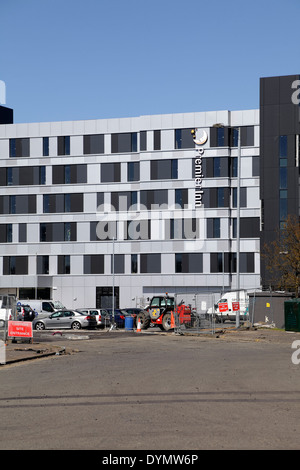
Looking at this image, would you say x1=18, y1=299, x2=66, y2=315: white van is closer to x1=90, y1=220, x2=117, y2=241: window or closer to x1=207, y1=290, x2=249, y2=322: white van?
x1=207, y1=290, x2=249, y2=322: white van

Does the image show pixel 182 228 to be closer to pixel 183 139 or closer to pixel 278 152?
pixel 183 139

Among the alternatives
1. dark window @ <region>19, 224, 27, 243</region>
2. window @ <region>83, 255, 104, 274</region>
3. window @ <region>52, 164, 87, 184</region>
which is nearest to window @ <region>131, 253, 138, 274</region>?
window @ <region>83, 255, 104, 274</region>

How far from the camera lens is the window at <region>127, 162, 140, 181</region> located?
79750mm

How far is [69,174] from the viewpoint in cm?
8106

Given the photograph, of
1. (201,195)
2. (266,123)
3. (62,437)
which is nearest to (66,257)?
(201,195)

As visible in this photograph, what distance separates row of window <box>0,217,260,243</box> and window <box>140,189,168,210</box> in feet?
5.85

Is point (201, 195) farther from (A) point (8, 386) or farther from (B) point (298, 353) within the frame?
(A) point (8, 386)

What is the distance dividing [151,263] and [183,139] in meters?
13.9

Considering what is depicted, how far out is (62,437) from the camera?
895 centimetres

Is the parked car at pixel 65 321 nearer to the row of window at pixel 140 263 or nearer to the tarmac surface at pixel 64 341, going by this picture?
the tarmac surface at pixel 64 341

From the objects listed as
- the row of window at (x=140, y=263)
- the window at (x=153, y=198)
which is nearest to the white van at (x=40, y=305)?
the row of window at (x=140, y=263)

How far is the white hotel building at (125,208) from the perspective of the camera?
7675cm

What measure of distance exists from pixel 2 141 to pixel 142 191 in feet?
57.7

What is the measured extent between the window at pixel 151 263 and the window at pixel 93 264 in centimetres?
462
